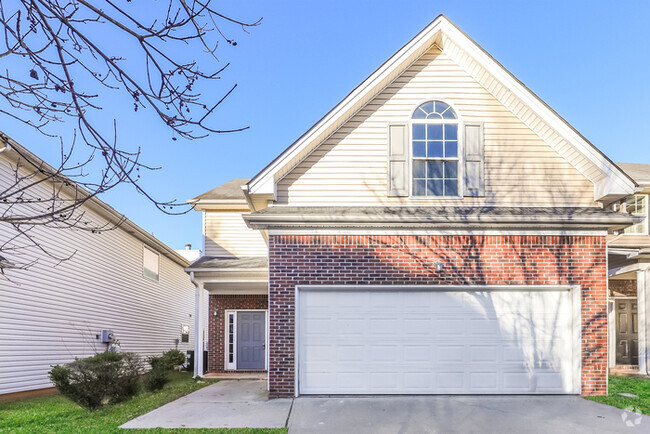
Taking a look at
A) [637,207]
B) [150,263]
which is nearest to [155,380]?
[150,263]

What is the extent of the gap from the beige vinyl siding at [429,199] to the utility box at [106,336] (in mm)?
9127

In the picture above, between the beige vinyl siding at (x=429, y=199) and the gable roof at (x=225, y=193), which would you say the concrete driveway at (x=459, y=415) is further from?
the gable roof at (x=225, y=193)

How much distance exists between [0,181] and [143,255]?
959cm

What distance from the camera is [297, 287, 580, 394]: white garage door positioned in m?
10.2

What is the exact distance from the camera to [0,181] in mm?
11461

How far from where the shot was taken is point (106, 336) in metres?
16.7

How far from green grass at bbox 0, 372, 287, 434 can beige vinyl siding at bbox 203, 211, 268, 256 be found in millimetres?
6018

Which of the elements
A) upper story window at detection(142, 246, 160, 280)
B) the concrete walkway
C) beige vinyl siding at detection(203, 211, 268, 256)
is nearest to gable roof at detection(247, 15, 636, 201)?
the concrete walkway

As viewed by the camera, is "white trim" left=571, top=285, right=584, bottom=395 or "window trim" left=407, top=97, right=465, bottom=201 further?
"window trim" left=407, top=97, right=465, bottom=201

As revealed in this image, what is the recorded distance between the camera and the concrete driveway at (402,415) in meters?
8.03

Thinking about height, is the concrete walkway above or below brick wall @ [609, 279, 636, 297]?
below

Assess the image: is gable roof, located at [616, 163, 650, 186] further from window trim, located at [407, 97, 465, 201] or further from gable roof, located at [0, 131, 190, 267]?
gable roof, located at [0, 131, 190, 267]

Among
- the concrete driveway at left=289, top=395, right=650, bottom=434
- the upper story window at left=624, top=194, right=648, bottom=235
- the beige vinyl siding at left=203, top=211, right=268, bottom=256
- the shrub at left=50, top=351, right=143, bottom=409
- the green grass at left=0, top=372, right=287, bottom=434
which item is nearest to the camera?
the concrete driveway at left=289, top=395, right=650, bottom=434

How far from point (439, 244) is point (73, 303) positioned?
10414 mm
